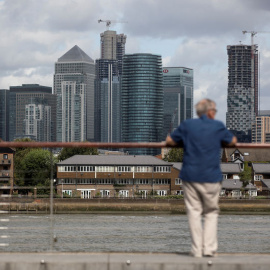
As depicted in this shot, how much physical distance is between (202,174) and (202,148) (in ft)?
0.82

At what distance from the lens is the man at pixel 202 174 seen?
7523 mm

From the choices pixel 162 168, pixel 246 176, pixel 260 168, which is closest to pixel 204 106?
pixel 162 168

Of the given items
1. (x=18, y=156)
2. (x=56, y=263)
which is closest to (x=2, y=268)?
(x=56, y=263)

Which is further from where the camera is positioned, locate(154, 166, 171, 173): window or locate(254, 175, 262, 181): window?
locate(254, 175, 262, 181): window

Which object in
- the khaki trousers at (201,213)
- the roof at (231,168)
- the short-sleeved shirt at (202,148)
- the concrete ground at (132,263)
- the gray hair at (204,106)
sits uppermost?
the gray hair at (204,106)

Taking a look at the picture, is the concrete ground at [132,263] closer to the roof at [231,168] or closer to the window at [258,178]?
the roof at [231,168]

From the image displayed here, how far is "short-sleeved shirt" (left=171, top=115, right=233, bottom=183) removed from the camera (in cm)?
752

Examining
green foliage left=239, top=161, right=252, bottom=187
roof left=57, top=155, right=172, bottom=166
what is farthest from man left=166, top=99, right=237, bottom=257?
green foliage left=239, top=161, right=252, bottom=187

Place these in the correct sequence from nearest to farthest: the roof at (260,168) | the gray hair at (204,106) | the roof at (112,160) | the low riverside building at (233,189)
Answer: the gray hair at (204,106) → the low riverside building at (233,189) → the roof at (112,160) → the roof at (260,168)

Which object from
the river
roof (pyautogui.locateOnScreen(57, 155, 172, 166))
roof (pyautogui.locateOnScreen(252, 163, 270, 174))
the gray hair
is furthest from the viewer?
roof (pyautogui.locateOnScreen(252, 163, 270, 174))

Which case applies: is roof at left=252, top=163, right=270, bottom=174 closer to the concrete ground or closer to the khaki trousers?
the khaki trousers

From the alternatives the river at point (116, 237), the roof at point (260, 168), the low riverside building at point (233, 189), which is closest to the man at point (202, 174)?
the river at point (116, 237)

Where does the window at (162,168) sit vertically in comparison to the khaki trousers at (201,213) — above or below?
below

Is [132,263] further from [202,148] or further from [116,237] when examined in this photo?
[116,237]
